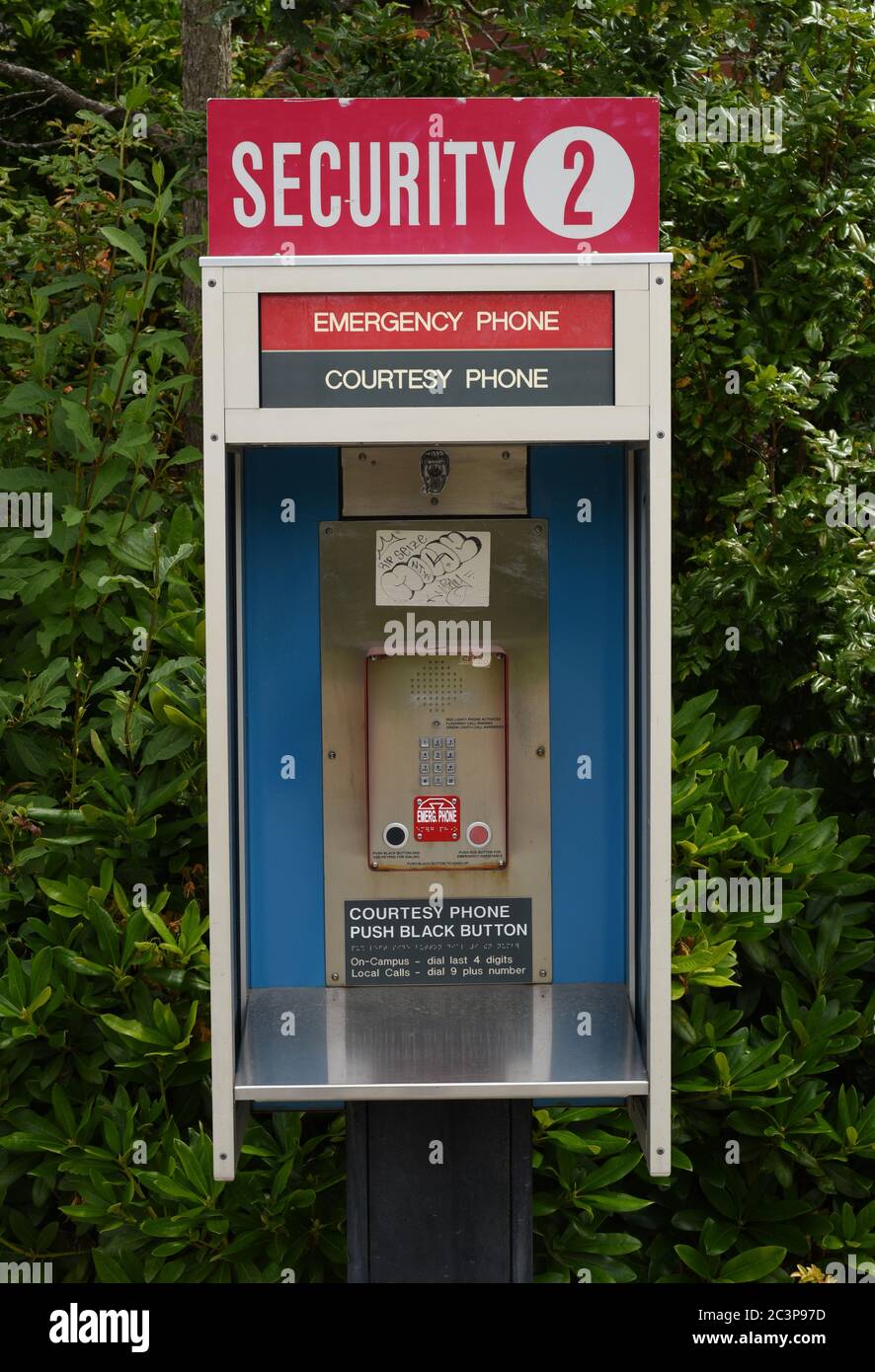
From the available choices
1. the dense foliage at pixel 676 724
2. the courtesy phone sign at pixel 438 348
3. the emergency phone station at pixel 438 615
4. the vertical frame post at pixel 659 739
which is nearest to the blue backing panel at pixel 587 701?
the emergency phone station at pixel 438 615

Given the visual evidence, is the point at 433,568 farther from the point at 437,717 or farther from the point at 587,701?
the point at 587,701

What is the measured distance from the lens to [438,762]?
2779mm

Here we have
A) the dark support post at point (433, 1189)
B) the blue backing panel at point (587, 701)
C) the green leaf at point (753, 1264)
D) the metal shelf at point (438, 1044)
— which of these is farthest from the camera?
the green leaf at point (753, 1264)

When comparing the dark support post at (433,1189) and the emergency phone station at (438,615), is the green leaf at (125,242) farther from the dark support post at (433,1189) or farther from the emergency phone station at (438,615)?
the dark support post at (433,1189)

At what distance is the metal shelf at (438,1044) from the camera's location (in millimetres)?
2383

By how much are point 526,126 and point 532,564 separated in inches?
31.7

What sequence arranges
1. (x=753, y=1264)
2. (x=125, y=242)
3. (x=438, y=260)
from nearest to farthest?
(x=438, y=260)
(x=753, y=1264)
(x=125, y=242)

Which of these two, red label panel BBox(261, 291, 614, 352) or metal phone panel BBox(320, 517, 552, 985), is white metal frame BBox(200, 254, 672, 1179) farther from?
metal phone panel BBox(320, 517, 552, 985)

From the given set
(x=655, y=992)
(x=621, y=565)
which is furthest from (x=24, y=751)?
(x=655, y=992)

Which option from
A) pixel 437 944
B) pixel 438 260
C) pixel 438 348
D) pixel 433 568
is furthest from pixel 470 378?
pixel 437 944

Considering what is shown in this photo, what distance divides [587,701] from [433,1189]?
98cm

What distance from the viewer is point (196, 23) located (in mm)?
4918

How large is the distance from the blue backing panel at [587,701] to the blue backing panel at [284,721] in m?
0.46

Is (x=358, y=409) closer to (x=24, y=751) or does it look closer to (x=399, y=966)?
(x=399, y=966)
